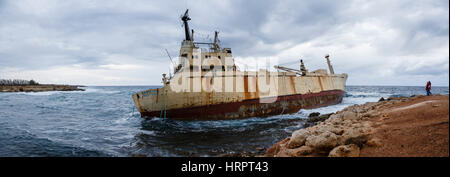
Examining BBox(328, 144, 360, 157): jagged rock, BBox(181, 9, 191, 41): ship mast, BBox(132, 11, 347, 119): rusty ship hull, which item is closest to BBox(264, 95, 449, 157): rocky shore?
BBox(328, 144, 360, 157): jagged rock

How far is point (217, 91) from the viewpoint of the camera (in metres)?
12.4

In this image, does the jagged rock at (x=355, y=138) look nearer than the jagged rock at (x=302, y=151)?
Yes

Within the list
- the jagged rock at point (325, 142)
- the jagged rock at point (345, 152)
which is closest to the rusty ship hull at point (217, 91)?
the jagged rock at point (325, 142)

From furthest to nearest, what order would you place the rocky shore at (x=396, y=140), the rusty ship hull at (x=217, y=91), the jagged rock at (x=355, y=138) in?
the rusty ship hull at (x=217, y=91), the jagged rock at (x=355, y=138), the rocky shore at (x=396, y=140)

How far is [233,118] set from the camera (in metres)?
13.0

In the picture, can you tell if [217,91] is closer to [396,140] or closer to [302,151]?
[302,151]

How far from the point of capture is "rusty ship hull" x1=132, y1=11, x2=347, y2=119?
12.3 meters

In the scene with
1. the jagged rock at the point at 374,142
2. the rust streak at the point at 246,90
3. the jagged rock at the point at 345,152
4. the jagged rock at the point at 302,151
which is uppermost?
the rust streak at the point at 246,90

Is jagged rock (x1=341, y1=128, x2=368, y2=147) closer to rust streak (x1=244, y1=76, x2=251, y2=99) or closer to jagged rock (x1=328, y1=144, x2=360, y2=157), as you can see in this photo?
jagged rock (x1=328, y1=144, x2=360, y2=157)

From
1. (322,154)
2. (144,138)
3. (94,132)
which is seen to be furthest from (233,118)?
(322,154)

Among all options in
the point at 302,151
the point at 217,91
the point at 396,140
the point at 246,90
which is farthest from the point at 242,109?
the point at 396,140

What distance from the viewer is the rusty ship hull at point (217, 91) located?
1227cm

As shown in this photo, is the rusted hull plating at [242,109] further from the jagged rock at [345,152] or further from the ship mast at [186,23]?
the jagged rock at [345,152]
